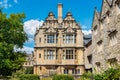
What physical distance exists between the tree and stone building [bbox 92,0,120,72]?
16462mm

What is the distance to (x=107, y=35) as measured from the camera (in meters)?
33.4

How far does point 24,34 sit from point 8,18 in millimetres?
4117

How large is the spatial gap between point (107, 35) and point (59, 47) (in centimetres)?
2271

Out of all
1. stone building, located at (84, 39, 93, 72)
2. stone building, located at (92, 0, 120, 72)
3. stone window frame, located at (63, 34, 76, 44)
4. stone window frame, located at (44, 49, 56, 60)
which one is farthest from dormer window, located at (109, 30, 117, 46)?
stone window frame, located at (44, 49, 56, 60)

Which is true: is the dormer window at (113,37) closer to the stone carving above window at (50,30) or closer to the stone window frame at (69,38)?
the stone window frame at (69,38)

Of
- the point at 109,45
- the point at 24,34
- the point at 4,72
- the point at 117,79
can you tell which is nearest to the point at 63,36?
the point at 24,34

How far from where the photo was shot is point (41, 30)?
183 feet

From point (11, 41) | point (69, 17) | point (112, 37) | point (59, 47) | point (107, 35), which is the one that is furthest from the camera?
point (69, 17)

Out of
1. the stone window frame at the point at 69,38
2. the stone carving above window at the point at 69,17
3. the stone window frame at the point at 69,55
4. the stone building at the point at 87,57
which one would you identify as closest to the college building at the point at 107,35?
the stone building at the point at 87,57

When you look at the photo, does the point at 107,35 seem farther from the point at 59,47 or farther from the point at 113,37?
the point at 59,47

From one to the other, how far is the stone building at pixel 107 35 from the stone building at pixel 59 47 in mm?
14534

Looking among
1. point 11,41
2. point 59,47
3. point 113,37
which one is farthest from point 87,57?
point 113,37

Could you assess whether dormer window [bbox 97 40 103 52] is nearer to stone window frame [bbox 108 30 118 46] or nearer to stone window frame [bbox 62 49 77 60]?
stone window frame [bbox 108 30 118 46]

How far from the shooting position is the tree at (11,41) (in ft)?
166
